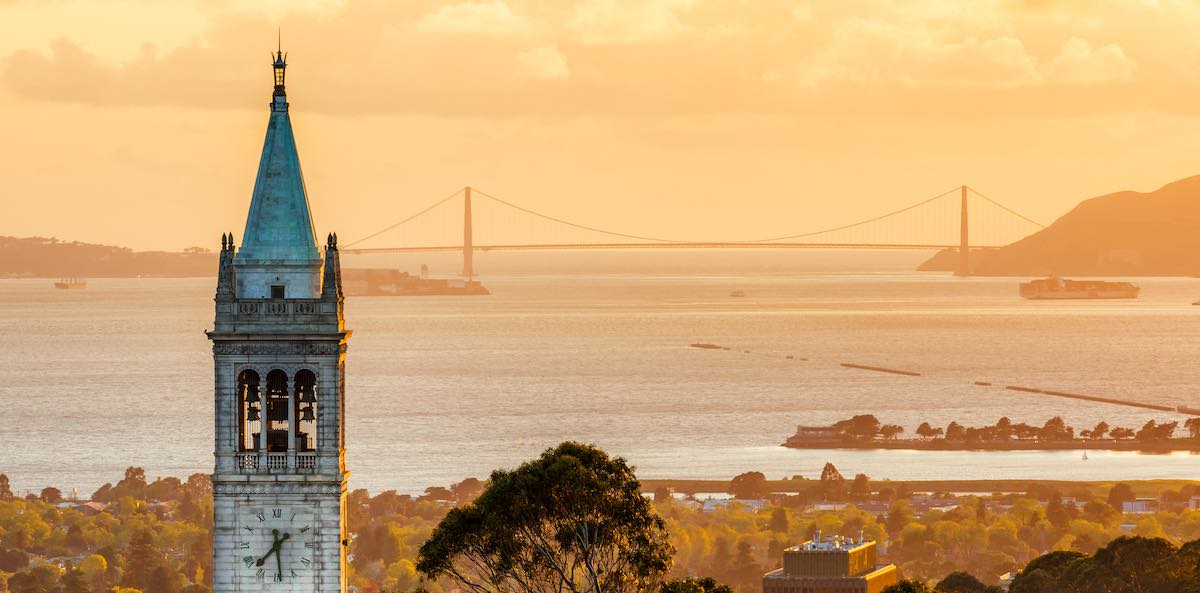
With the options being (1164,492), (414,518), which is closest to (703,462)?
(1164,492)

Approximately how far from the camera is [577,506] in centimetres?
4506

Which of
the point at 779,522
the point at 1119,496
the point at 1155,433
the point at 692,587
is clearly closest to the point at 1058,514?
the point at 779,522

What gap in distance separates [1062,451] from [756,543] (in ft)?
253

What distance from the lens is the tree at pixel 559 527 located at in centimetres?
4491

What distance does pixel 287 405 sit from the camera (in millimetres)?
45531

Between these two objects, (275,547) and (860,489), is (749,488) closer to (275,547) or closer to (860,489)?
(860,489)

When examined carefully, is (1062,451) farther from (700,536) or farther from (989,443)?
(700,536)

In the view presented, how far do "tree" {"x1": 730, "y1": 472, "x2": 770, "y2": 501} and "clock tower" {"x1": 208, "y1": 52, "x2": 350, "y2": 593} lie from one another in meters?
95.0

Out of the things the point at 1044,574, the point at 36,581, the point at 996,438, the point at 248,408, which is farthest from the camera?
the point at 996,438

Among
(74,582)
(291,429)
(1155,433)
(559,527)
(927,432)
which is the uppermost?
(291,429)

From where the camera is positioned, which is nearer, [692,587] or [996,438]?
[692,587]

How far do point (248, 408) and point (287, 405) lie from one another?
106 cm

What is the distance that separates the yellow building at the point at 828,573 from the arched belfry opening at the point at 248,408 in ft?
161

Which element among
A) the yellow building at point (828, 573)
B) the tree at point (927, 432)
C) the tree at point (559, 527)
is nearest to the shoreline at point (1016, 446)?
the tree at point (927, 432)
